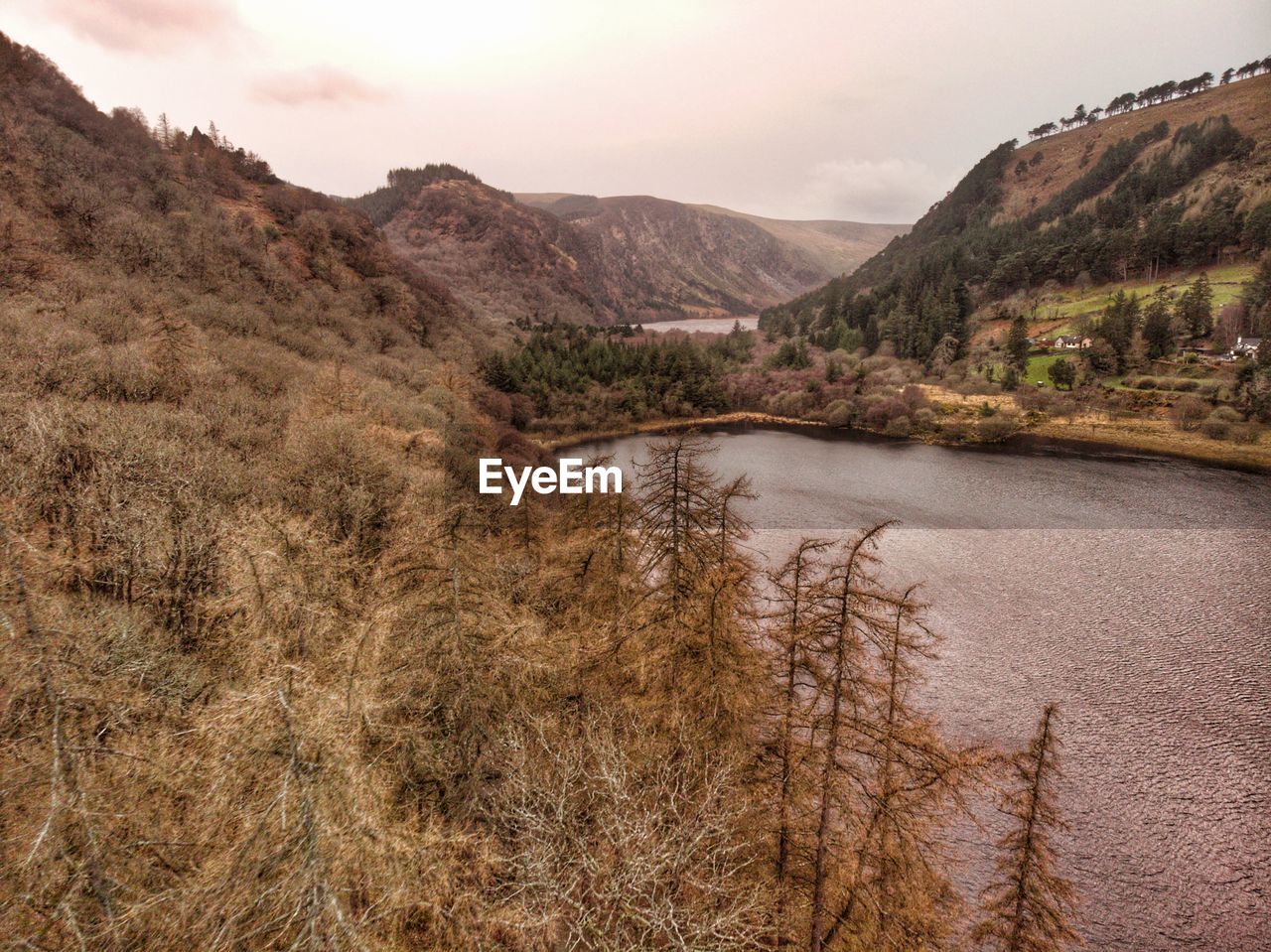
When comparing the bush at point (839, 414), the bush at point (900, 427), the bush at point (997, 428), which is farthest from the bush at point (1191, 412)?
the bush at point (839, 414)

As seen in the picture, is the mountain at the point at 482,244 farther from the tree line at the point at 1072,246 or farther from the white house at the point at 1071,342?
the white house at the point at 1071,342

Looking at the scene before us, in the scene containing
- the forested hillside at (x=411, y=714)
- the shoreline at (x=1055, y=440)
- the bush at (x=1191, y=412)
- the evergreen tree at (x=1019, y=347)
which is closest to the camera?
the forested hillside at (x=411, y=714)

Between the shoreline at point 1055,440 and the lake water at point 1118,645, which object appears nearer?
the lake water at point 1118,645

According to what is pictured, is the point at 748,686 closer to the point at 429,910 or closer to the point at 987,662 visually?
the point at 429,910

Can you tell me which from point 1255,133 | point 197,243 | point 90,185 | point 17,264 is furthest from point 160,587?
point 1255,133

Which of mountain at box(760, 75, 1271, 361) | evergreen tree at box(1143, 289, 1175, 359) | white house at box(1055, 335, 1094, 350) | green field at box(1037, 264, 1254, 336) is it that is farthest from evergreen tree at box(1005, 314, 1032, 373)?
green field at box(1037, 264, 1254, 336)
